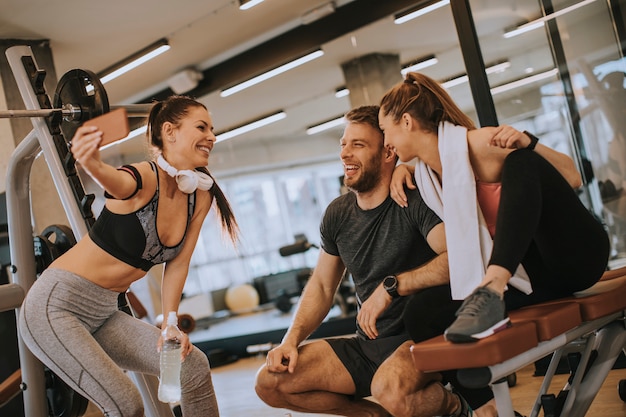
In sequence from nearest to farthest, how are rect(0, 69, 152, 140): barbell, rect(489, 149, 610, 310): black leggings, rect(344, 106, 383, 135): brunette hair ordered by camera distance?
rect(489, 149, 610, 310): black leggings
rect(344, 106, 383, 135): brunette hair
rect(0, 69, 152, 140): barbell

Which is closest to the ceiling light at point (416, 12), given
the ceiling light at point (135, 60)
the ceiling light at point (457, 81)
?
the ceiling light at point (457, 81)

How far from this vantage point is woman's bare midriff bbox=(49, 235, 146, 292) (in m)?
2.06

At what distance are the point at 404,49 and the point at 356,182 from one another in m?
4.50

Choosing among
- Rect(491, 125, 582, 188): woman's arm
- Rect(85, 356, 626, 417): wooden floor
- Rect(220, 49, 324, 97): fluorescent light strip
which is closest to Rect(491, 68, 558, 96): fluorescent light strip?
Rect(85, 356, 626, 417): wooden floor

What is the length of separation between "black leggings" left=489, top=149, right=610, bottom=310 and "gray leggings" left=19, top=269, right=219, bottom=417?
1.00 m

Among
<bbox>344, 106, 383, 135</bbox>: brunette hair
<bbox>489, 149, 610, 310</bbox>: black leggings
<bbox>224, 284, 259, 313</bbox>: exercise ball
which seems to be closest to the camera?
<bbox>489, 149, 610, 310</bbox>: black leggings

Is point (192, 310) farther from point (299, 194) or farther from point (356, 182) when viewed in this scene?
point (356, 182)

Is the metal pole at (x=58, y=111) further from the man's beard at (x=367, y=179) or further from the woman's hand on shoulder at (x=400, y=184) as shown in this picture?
the woman's hand on shoulder at (x=400, y=184)

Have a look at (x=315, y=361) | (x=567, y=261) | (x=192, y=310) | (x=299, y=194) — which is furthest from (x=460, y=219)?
(x=192, y=310)

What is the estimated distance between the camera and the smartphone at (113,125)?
161cm

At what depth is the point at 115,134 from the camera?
5.34 ft

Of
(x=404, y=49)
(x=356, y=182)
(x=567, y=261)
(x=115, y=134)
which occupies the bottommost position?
(x=567, y=261)

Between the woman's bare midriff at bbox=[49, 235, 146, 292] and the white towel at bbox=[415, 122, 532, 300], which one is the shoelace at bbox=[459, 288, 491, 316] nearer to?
the white towel at bbox=[415, 122, 532, 300]

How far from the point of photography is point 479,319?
1.44 m
